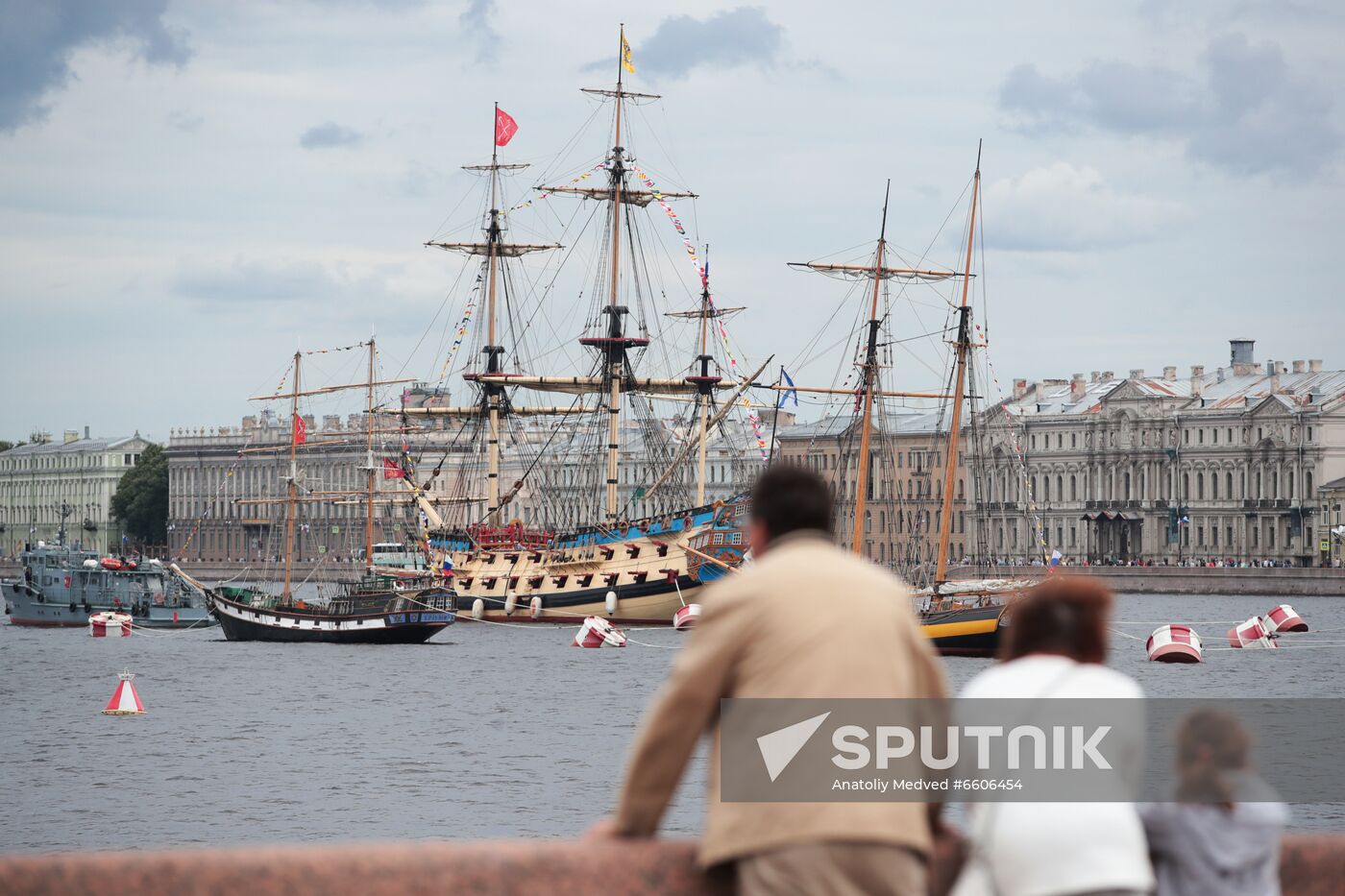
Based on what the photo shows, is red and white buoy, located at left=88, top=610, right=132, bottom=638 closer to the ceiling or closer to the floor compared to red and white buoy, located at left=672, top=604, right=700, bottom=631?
closer to the floor

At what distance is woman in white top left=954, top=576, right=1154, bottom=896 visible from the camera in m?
4.42

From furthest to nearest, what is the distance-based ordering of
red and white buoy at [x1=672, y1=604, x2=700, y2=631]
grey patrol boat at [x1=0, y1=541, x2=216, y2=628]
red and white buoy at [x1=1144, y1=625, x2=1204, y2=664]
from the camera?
grey patrol boat at [x1=0, y1=541, x2=216, y2=628], red and white buoy at [x1=672, y1=604, x2=700, y2=631], red and white buoy at [x1=1144, y1=625, x2=1204, y2=664]

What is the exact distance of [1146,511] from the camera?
409 ft

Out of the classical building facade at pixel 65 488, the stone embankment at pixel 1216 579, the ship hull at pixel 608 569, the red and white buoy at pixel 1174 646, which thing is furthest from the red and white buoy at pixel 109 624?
the classical building facade at pixel 65 488

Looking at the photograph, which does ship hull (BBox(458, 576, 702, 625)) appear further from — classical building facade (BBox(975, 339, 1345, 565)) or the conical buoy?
classical building facade (BBox(975, 339, 1345, 565))

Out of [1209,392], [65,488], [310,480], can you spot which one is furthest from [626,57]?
[65,488]

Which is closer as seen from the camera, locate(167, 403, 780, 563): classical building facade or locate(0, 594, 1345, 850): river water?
locate(0, 594, 1345, 850): river water

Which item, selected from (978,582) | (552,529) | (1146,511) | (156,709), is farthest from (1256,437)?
(156,709)

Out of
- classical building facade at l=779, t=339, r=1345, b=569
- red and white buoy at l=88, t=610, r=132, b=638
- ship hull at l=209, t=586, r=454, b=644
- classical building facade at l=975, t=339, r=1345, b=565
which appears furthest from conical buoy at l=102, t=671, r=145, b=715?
classical building facade at l=975, t=339, r=1345, b=565

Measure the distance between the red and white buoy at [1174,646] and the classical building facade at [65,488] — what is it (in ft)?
457

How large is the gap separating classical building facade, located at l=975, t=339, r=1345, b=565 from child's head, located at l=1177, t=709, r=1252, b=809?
109m

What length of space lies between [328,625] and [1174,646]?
24.9 metres

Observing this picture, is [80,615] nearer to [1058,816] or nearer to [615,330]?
[615,330]

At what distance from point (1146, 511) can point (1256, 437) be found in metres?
9.80
